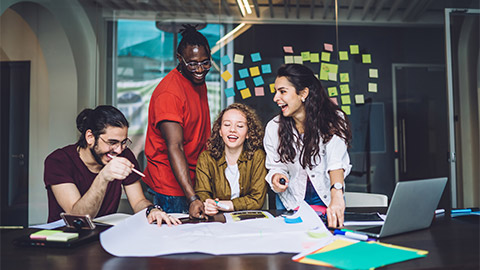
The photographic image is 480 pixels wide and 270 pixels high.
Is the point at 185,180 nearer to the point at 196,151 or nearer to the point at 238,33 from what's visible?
the point at 196,151

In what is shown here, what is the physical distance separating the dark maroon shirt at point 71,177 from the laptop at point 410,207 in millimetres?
1206

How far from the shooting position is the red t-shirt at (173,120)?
1.87m

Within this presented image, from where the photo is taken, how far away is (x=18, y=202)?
377 centimetres

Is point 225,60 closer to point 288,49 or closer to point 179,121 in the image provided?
point 288,49

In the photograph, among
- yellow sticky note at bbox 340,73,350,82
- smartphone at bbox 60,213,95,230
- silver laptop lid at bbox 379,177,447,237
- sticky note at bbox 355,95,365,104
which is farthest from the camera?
sticky note at bbox 355,95,365,104

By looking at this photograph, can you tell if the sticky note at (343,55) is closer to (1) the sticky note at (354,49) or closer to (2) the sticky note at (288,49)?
(1) the sticky note at (354,49)

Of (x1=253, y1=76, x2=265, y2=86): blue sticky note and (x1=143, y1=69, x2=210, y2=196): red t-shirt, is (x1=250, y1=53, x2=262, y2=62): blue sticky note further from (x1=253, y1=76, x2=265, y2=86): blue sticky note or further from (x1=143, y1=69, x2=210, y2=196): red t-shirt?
(x1=143, y1=69, x2=210, y2=196): red t-shirt

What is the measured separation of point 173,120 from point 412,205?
1137 mm

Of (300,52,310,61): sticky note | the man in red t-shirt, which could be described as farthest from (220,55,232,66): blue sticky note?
the man in red t-shirt

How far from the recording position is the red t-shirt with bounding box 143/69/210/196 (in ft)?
6.14

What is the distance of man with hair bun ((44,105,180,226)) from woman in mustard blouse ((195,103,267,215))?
35 centimetres

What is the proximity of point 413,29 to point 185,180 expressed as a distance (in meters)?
3.88

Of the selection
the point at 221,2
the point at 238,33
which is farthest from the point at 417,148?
the point at 221,2

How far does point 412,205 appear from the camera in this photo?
1.11 meters
